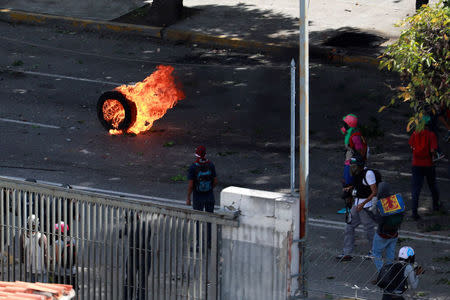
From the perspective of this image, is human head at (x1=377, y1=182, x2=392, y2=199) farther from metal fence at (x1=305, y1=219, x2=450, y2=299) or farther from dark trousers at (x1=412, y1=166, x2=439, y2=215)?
dark trousers at (x1=412, y1=166, x2=439, y2=215)

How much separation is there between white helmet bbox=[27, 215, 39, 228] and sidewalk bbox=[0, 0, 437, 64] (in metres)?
13.6

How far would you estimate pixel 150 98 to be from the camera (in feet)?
61.1

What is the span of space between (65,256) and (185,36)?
1507 centimetres

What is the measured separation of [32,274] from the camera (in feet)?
34.7

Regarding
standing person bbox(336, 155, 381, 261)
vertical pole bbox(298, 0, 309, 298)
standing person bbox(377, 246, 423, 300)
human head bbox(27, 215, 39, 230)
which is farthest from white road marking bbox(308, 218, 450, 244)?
human head bbox(27, 215, 39, 230)

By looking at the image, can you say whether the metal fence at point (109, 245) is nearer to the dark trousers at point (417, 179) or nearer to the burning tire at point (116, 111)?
the dark trousers at point (417, 179)

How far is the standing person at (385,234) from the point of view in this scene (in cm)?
1185

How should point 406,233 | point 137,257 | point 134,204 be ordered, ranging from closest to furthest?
point 134,204 → point 137,257 → point 406,233

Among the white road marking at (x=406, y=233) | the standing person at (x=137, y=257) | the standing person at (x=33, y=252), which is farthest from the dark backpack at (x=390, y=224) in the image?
the standing person at (x=33, y=252)

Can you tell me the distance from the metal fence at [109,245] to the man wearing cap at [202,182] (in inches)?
126

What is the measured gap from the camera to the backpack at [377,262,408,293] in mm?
10156

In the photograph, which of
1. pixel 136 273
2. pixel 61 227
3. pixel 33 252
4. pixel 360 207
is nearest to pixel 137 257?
pixel 136 273

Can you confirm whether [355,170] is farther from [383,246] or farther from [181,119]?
[181,119]

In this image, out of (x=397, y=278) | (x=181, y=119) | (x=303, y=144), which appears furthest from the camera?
(x=181, y=119)
